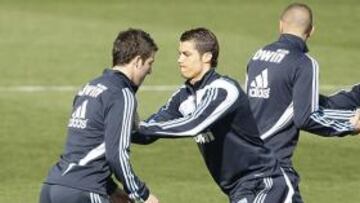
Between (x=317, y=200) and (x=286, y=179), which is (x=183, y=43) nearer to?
(x=286, y=179)

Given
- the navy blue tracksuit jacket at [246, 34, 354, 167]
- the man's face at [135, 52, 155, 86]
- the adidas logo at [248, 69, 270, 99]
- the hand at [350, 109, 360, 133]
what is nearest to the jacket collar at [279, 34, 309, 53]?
the navy blue tracksuit jacket at [246, 34, 354, 167]

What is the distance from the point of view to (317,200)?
523 inches

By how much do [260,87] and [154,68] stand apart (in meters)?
12.0

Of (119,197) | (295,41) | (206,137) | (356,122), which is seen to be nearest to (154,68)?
(295,41)

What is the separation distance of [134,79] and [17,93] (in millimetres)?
10793

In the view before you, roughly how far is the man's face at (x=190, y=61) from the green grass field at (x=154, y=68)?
388 cm

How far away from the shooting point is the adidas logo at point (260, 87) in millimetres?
10211

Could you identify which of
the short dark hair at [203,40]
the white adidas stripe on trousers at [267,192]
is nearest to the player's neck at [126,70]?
the short dark hair at [203,40]

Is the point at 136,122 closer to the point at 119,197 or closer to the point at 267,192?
the point at 119,197

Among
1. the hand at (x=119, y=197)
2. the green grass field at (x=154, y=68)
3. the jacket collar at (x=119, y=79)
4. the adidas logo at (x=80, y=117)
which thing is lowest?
the green grass field at (x=154, y=68)

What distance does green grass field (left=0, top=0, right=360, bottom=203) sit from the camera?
14.3 metres

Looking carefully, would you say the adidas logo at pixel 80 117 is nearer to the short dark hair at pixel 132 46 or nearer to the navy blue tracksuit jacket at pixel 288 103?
the short dark hair at pixel 132 46

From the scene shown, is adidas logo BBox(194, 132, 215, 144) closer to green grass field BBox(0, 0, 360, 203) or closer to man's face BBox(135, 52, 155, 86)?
man's face BBox(135, 52, 155, 86)

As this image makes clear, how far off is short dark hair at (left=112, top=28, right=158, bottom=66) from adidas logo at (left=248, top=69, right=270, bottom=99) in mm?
1437
